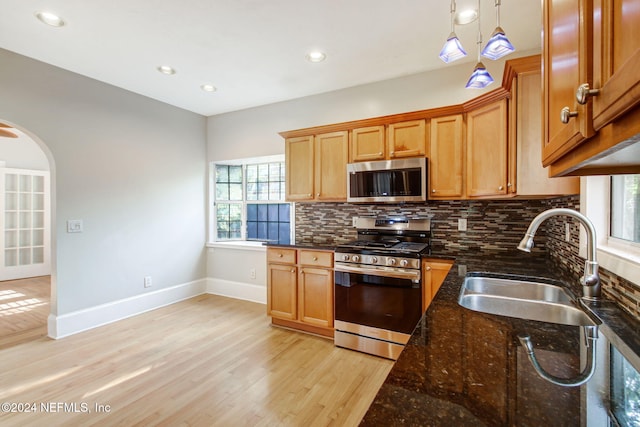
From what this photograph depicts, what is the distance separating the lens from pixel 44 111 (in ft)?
9.32

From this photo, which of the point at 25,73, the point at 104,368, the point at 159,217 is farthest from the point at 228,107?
the point at 104,368

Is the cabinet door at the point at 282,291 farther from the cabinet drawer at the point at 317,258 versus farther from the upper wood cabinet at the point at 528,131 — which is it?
the upper wood cabinet at the point at 528,131

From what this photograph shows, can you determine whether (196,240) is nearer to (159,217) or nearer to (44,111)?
(159,217)

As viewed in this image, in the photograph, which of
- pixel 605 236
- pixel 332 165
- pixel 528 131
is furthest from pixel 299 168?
pixel 605 236

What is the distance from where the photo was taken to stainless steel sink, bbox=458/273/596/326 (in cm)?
126

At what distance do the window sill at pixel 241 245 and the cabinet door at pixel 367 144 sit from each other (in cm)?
181

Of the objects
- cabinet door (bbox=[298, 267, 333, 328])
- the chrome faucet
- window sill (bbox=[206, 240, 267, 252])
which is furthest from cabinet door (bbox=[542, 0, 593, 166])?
window sill (bbox=[206, 240, 267, 252])

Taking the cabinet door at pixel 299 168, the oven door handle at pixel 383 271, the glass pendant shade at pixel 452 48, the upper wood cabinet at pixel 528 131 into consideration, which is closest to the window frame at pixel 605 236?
the upper wood cabinet at pixel 528 131

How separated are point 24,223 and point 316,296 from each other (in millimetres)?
5961

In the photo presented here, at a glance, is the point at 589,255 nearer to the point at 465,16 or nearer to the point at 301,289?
the point at 465,16

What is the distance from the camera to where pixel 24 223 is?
5.38m

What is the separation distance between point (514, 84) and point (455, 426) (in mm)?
2257

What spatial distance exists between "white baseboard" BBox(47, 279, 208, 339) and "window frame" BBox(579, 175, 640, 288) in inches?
166

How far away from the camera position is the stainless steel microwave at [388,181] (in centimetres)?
268
